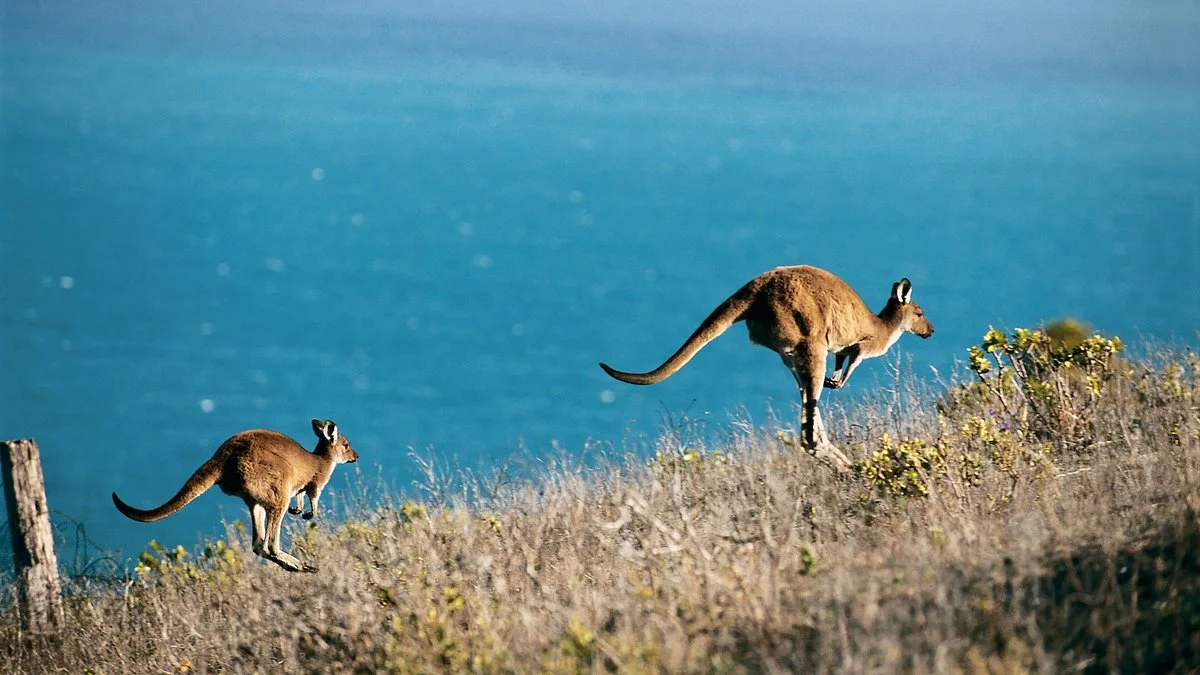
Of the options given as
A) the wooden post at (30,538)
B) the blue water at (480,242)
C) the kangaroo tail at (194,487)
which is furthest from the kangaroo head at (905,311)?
the blue water at (480,242)

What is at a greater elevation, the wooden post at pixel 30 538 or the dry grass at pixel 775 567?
the wooden post at pixel 30 538

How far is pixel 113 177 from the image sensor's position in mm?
152250

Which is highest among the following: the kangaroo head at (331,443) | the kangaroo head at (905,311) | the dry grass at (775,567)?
the kangaroo head at (905,311)

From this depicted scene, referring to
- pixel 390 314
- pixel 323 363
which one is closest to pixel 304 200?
pixel 390 314

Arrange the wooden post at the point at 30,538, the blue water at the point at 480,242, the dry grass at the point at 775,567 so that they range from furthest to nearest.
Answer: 1. the blue water at the point at 480,242
2. the wooden post at the point at 30,538
3. the dry grass at the point at 775,567

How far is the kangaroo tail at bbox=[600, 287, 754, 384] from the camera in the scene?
876 cm

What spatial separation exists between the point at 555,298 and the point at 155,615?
9797 centimetres

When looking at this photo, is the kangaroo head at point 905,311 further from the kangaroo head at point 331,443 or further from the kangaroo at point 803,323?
the kangaroo head at point 331,443

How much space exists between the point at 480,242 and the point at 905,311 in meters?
122

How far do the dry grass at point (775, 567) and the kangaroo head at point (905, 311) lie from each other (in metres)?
0.56

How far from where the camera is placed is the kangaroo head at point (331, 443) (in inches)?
373

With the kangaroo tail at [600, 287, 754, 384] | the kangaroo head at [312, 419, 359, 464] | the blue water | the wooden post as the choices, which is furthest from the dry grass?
the blue water

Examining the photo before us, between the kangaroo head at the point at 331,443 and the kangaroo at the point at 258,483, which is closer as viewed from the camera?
the kangaroo at the point at 258,483

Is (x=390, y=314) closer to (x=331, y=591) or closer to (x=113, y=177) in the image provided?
(x=113, y=177)
